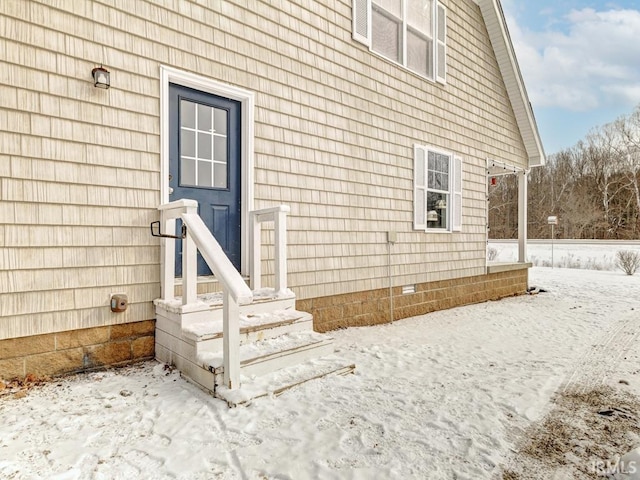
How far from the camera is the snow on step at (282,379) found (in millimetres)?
2459

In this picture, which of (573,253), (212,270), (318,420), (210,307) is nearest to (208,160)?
(210,307)

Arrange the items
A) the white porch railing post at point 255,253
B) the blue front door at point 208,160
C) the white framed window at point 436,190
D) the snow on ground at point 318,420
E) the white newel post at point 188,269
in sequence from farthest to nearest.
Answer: the white framed window at point 436,190, the white porch railing post at point 255,253, the blue front door at point 208,160, the white newel post at point 188,269, the snow on ground at point 318,420

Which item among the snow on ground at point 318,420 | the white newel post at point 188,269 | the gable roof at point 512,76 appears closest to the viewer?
the snow on ground at point 318,420

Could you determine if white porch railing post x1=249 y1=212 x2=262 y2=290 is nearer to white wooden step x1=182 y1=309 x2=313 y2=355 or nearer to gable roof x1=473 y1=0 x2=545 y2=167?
white wooden step x1=182 y1=309 x2=313 y2=355

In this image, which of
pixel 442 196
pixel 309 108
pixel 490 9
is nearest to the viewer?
pixel 309 108

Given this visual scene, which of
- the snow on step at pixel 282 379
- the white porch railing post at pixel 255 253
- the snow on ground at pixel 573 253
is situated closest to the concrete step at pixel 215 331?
the snow on step at pixel 282 379

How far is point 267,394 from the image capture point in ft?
8.34

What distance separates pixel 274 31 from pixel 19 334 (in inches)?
142

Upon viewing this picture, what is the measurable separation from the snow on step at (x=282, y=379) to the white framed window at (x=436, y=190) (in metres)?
3.29

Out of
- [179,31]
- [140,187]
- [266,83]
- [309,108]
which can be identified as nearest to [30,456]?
[140,187]

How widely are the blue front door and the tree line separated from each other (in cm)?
2508

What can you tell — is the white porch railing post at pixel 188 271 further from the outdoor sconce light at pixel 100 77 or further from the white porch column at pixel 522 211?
the white porch column at pixel 522 211

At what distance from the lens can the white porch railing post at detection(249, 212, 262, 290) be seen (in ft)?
12.4

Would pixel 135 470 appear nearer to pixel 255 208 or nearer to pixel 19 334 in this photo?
pixel 19 334
